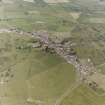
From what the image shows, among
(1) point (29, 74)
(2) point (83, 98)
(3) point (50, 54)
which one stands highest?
(2) point (83, 98)

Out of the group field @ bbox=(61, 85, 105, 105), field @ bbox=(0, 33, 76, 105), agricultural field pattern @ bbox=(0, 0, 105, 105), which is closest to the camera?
field @ bbox=(61, 85, 105, 105)

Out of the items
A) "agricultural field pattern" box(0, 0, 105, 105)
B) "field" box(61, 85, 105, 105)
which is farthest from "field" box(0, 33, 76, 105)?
"field" box(61, 85, 105, 105)

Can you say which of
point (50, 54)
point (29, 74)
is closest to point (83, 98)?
point (29, 74)

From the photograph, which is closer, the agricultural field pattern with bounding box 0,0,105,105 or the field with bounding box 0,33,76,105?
the field with bounding box 0,33,76,105

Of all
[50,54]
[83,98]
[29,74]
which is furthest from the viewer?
[50,54]

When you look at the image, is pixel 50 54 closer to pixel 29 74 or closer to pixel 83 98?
pixel 29 74

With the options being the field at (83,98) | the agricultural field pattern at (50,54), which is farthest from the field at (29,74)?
the field at (83,98)

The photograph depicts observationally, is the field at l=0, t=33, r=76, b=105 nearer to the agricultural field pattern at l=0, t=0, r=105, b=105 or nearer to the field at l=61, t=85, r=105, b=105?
the agricultural field pattern at l=0, t=0, r=105, b=105

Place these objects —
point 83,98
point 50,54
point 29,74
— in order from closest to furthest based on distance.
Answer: point 83,98
point 29,74
point 50,54
